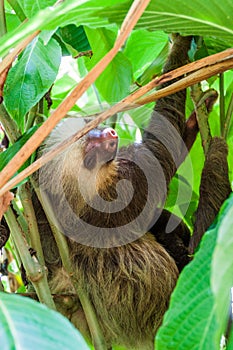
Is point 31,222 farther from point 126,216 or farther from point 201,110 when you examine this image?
point 126,216

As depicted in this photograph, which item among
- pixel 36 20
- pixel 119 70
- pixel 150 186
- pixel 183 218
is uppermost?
pixel 36 20

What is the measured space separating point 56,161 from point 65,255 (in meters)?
1.07

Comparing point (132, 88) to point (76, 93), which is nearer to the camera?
point (76, 93)

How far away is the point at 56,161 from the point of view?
9.27ft

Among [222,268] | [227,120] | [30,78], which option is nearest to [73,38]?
[30,78]

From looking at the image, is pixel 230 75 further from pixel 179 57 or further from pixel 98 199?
pixel 98 199

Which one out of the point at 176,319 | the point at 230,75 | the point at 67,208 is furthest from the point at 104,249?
the point at 176,319

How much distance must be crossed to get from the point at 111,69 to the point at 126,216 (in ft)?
2.74

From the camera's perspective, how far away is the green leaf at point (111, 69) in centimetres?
215

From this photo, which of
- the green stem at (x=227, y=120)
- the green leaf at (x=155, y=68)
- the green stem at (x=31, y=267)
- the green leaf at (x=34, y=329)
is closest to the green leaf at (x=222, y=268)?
the green leaf at (x=34, y=329)

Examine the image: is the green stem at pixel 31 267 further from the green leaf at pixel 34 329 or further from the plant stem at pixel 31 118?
the green leaf at pixel 34 329

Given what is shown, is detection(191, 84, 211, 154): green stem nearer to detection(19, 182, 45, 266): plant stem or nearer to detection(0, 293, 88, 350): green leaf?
detection(19, 182, 45, 266): plant stem

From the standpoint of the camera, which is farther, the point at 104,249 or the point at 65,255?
the point at 104,249

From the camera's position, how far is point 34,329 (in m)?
0.82
